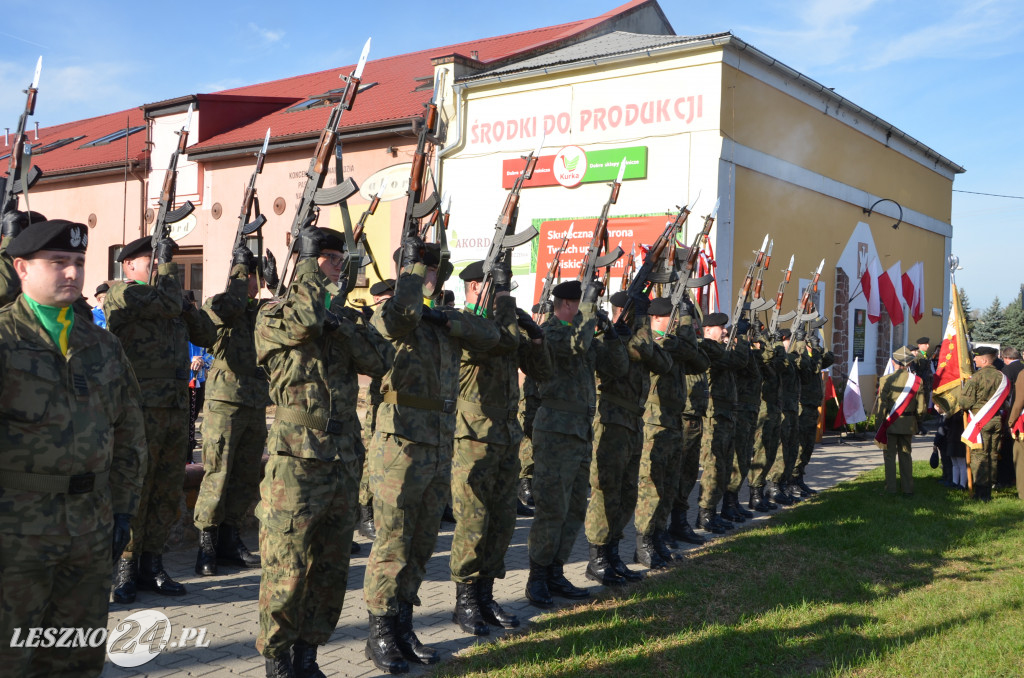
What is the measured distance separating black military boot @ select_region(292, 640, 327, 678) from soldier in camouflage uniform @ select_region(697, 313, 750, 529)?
498 cm

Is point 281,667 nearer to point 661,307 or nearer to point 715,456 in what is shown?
point 661,307

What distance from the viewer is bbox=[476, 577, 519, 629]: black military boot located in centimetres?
495

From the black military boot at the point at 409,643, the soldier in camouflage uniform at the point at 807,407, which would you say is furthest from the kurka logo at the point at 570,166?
the black military boot at the point at 409,643

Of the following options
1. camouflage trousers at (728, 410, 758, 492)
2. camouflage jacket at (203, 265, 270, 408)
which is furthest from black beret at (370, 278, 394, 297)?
camouflage trousers at (728, 410, 758, 492)

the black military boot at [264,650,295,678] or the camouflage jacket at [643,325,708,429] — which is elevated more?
the camouflage jacket at [643,325,708,429]

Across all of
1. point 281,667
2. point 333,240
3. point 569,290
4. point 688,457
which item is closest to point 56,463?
point 281,667

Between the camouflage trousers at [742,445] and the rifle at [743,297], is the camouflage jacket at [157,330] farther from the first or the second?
the camouflage trousers at [742,445]

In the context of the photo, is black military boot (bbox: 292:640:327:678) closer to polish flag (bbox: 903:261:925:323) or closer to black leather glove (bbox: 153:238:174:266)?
black leather glove (bbox: 153:238:174:266)

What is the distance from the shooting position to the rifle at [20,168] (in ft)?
16.4

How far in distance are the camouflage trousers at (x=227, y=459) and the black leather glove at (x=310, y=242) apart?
2.04m

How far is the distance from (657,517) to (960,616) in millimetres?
2242

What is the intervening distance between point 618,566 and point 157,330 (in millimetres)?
3683

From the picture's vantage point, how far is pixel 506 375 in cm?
510

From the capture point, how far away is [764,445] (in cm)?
959
